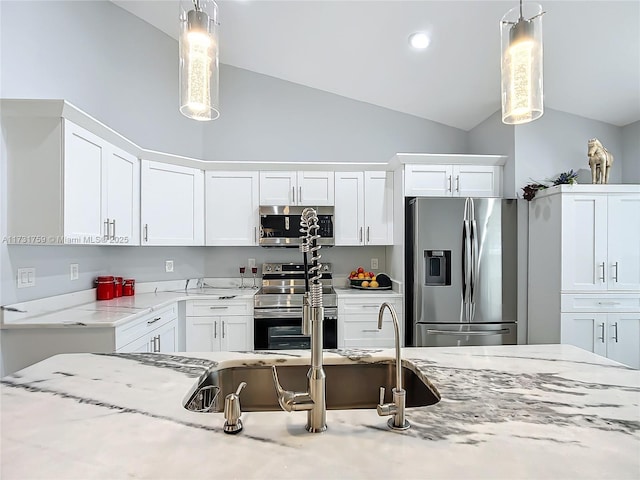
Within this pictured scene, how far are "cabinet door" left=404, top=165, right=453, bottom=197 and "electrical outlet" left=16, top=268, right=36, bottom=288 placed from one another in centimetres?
285

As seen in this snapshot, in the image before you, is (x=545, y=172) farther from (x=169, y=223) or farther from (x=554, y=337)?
(x=169, y=223)

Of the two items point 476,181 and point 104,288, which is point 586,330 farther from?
point 104,288

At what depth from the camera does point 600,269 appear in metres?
2.87

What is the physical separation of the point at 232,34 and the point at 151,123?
111 cm

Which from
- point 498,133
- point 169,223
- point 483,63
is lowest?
point 169,223

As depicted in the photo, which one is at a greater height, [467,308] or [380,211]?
[380,211]

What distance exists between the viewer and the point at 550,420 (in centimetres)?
92

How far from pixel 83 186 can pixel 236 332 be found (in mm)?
1696

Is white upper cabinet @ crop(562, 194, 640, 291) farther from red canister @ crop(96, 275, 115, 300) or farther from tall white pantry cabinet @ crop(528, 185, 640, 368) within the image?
red canister @ crop(96, 275, 115, 300)

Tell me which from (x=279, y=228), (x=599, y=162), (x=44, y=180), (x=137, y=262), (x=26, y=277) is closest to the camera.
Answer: (x=44, y=180)

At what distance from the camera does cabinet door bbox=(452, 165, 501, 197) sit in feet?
11.5

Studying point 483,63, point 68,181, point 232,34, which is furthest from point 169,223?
point 483,63

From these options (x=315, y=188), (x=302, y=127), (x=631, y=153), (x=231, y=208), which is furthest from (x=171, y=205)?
(x=631, y=153)

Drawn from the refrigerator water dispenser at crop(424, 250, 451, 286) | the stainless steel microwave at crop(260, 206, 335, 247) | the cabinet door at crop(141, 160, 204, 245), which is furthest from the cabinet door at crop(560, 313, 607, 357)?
the cabinet door at crop(141, 160, 204, 245)
